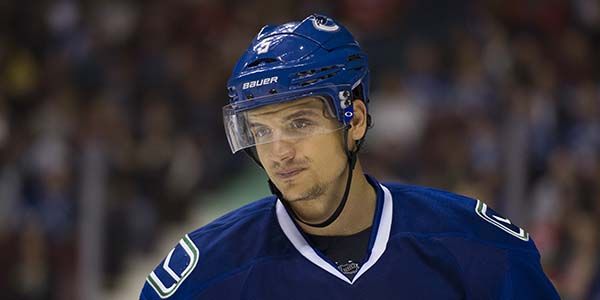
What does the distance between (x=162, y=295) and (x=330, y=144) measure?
483 mm

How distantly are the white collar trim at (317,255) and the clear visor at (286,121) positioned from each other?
7.6 inches

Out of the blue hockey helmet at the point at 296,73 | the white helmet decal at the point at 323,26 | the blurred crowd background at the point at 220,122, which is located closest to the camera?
the blue hockey helmet at the point at 296,73

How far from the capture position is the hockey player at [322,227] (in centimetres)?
246

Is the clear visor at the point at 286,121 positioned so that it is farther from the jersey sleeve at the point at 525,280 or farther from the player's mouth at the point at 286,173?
the jersey sleeve at the point at 525,280

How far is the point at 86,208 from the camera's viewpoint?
6297mm

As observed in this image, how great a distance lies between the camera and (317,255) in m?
2.52

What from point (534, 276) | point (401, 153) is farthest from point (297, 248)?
point (401, 153)

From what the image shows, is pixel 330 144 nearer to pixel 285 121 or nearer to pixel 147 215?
pixel 285 121

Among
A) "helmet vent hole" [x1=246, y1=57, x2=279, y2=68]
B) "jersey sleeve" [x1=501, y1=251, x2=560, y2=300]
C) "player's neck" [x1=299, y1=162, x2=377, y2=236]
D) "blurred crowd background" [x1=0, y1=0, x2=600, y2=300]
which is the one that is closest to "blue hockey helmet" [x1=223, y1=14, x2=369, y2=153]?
"helmet vent hole" [x1=246, y1=57, x2=279, y2=68]

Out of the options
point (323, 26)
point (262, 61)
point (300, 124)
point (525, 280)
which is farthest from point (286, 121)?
point (525, 280)

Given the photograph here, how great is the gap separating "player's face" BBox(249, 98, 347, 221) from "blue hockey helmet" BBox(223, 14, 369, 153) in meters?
0.02

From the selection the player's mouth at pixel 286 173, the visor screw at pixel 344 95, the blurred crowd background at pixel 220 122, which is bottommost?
the blurred crowd background at pixel 220 122

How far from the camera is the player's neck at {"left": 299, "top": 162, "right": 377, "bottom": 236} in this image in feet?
8.43

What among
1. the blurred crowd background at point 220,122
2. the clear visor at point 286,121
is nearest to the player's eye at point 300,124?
the clear visor at point 286,121
